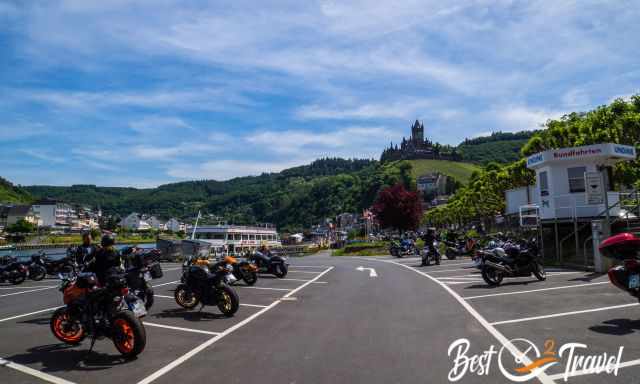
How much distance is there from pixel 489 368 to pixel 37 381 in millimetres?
5368

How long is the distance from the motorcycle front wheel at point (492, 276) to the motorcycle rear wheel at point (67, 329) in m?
10.3

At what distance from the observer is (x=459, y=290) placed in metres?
12.9

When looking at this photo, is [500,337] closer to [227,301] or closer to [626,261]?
[626,261]

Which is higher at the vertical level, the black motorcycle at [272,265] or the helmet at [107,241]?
the helmet at [107,241]

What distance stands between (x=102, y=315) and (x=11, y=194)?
522 ft

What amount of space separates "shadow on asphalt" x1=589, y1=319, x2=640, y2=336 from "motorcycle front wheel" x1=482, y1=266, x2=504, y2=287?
552 cm

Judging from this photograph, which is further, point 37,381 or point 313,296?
point 313,296

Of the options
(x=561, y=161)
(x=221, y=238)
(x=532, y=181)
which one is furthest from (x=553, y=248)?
(x=221, y=238)

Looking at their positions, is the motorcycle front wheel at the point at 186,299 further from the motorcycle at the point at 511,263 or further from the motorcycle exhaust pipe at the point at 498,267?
the motorcycle exhaust pipe at the point at 498,267

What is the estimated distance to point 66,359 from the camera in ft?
21.8

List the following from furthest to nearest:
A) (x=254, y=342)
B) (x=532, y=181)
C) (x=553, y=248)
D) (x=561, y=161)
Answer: (x=532, y=181) < (x=553, y=248) < (x=561, y=161) < (x=254, y=342)

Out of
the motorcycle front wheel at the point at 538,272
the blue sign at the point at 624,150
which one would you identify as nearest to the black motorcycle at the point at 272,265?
the motorcycle front wheel at the point at 538,272

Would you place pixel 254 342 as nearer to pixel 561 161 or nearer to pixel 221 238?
pixel 561 161

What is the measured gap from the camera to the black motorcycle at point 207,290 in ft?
32.2
